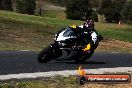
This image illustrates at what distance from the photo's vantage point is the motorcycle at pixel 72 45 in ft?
53.9

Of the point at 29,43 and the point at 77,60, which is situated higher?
the point at 77,60

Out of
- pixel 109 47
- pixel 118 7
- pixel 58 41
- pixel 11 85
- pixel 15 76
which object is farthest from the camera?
pixel 118 7

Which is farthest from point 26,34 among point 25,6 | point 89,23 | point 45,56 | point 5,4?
point 5,4

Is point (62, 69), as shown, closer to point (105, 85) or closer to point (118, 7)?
point (105, 85)

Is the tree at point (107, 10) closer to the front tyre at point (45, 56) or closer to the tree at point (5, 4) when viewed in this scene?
the tree at point (5, 4)

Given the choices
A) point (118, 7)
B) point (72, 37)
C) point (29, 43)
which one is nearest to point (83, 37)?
point (72, 37)

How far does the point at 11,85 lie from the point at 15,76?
5.14 ft

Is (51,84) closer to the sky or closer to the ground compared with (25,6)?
closer to the sky

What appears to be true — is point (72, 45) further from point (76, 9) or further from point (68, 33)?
point (76, 9)

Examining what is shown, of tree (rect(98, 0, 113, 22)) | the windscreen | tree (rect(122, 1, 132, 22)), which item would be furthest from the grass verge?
tree (rect(122, 1, 132, 22))

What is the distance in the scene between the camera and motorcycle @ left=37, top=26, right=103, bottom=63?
16.4m

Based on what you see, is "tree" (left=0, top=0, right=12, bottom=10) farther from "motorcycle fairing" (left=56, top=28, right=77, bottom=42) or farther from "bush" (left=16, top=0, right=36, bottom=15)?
"motorcycle fairing" (left=56, top=28, right=77, bottom=42)

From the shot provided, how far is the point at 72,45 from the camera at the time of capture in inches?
666

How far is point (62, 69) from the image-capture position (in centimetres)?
1456
